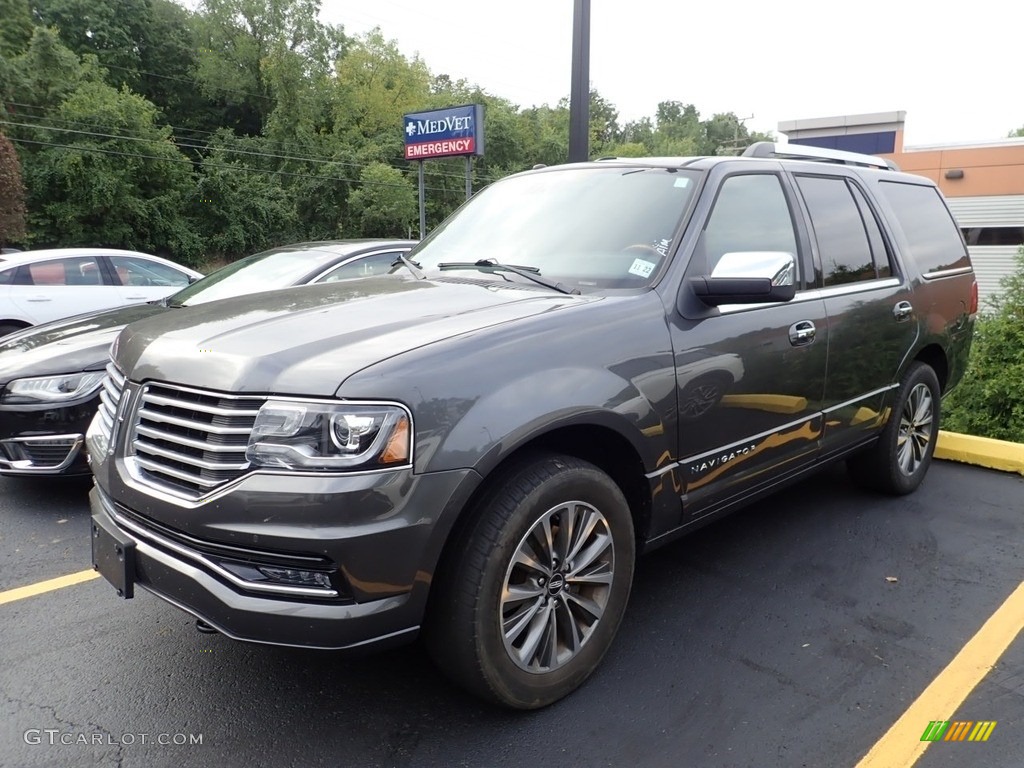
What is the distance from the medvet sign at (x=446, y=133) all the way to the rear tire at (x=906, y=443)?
56.1ft

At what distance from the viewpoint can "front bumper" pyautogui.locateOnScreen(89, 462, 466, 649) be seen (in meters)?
2.10

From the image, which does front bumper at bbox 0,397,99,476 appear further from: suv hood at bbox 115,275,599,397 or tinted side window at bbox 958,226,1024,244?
tinted side window at bbox 958,226,1024,244

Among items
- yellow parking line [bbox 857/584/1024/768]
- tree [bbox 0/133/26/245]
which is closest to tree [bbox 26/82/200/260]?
tree [bbox 0/133/26/245]

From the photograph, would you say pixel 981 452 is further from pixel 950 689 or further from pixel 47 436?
pixel 47 436

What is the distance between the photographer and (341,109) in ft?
171

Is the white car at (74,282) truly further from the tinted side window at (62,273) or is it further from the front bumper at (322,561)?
the front bumper at (322,561)

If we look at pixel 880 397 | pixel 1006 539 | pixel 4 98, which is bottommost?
pixel 1006 539

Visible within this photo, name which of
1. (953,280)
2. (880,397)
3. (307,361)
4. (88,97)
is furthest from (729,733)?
(88,97)

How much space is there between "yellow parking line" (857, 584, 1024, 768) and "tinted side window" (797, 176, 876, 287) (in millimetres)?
1634

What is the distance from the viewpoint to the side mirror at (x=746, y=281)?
2898mm

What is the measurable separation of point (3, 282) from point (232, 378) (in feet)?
26.7

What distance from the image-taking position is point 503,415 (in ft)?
7.69

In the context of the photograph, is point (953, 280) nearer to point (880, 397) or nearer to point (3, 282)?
point (880, 397)

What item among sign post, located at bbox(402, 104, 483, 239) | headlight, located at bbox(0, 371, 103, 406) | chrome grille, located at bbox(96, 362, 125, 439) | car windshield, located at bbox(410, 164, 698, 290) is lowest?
headlight, located at bbox(0, 371, 103, 406)
